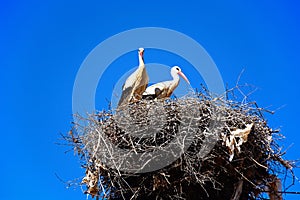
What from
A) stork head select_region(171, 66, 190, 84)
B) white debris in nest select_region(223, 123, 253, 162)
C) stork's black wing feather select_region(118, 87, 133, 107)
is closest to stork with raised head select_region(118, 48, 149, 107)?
stork's black wing feather select_region(118, 87, 133, 107)

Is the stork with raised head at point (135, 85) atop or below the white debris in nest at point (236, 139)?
atop

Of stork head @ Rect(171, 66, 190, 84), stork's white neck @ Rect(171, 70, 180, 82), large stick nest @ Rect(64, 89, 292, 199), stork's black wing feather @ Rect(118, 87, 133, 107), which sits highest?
stork head @ Rect(171, 66, 190, 84)

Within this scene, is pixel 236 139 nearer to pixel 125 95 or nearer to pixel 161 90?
A: pixel 161 90

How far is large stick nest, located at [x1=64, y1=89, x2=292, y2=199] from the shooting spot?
15.6ft

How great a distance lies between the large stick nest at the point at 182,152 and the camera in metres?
4.75

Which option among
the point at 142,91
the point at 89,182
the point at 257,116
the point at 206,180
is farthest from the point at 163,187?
the point at 142,91

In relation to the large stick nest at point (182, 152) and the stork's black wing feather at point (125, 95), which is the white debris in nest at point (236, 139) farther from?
the stork's black wing feather at point (125, 95)

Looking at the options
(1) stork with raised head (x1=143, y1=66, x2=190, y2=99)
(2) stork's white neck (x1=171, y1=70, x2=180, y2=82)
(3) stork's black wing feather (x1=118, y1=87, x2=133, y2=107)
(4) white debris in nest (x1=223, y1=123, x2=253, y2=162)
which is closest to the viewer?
(4) white debris in nest (x1=223, y1=123, x2=253, y2=162)

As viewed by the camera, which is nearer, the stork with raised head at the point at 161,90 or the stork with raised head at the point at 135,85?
the stork with raised head at the point at 135,85

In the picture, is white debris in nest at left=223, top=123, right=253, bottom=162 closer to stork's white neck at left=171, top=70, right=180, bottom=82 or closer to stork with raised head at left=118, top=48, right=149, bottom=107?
stork with raised head at left=118, top=48, right=149, bottom=107

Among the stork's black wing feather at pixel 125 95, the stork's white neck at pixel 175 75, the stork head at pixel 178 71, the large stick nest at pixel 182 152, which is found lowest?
the large stick nest at pixel 182 152

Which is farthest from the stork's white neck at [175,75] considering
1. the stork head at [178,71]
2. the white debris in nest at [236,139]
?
the white debris in nest at [236,139]

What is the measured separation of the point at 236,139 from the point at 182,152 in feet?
1.82

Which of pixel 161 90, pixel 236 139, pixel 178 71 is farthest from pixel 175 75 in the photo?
pixel 236 139
